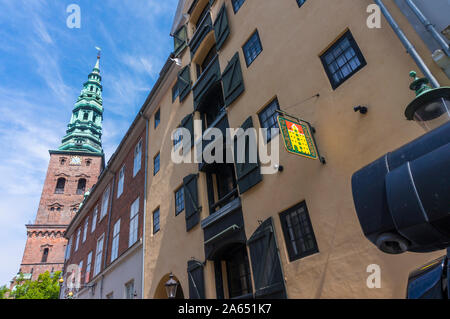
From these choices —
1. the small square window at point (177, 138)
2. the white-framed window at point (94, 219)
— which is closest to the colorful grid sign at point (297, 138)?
the small square window at point (177, 138)

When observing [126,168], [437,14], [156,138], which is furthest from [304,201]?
[126,168]

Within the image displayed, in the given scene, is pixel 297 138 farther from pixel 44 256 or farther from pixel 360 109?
pixel 44 256

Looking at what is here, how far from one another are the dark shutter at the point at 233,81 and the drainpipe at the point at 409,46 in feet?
17.2

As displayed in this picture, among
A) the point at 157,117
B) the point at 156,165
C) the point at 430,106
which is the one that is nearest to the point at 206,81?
the point at 156,165

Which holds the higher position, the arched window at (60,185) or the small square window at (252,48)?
the arched window at (60,185)

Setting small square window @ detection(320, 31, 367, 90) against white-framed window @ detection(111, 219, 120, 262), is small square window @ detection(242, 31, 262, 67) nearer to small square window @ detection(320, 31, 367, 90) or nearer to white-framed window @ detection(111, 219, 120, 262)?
small square window @ detection(320, 31, 367, 90)

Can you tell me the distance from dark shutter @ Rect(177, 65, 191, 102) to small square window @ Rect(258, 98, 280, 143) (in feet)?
21.0

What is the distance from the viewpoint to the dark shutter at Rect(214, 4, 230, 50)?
502 inches

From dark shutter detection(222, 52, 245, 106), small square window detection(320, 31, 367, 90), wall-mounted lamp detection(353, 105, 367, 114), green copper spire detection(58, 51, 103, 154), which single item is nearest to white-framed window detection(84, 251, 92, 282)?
dark shutter detection(222, 52, 245, 106)

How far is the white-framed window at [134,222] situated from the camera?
17.2 meters

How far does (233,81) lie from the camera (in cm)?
1150

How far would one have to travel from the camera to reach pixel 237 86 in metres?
11.2

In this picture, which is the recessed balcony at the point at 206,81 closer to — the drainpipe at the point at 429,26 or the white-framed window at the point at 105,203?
the drainpipe at the point at 429,26

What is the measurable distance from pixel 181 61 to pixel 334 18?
10619mm
